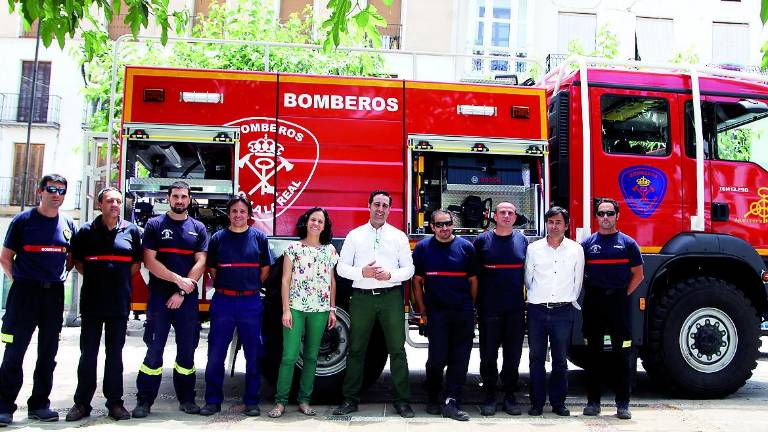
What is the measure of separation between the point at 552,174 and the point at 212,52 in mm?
9080

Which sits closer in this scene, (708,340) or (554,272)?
(554,272)

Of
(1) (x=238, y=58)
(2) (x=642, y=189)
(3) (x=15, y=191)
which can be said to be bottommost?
(2) (x=642, y=189)

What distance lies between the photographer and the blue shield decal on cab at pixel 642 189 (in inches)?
274

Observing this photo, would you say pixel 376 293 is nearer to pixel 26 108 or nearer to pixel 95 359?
pixel 95 359

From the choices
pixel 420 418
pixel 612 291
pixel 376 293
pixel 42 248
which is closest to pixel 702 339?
pixel 612 291

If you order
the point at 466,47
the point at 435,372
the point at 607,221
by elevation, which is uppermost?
the point at 466,47

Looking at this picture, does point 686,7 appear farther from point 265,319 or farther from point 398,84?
point 265,319

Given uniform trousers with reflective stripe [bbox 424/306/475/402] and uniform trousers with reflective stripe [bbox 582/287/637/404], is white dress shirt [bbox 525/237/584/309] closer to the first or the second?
uniform trousers with reflective stripe [bbox 582/287/637/404]

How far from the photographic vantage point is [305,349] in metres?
6.14

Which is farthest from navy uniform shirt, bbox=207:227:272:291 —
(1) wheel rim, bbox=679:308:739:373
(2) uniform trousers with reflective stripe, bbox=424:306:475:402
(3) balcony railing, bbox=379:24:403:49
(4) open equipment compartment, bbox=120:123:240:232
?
(3) balcony railing, bbox=379:24:403:49

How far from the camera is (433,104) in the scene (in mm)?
6934

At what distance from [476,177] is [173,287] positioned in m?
3.01

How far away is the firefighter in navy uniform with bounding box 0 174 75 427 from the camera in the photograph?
18.5 feet

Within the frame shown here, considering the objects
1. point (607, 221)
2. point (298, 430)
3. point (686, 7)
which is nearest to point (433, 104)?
point (607, 221)
